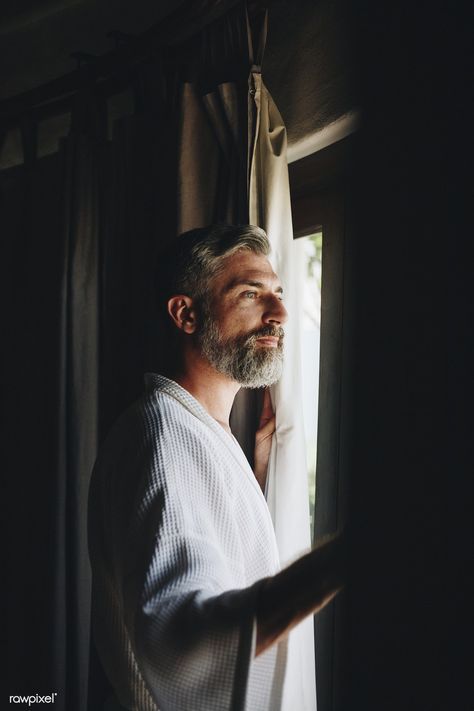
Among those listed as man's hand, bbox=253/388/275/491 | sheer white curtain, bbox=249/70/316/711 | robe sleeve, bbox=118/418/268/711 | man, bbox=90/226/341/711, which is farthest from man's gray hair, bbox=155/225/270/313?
robe sleeve, bbox=118/418/268/711

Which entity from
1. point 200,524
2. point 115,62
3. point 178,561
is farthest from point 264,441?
point 115,62

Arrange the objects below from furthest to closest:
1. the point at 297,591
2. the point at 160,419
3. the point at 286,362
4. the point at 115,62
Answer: the point at 115,62 → the point at 286,362 → the point at 160,419 → the point at 297,591

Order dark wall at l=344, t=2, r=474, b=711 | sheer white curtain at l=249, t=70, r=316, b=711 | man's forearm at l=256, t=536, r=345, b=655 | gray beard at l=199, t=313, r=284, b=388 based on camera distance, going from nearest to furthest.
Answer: dark wall at l=344, t=2, r=474, b=711 < man's forearm at l=256, t=536, r=345, b=655 < gray beard at l=199, t=313, r=284, b=388 < sheer white curtain at l=249, t=70, r=316, b=711

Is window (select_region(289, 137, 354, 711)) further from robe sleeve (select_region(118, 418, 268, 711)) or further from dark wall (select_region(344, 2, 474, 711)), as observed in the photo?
dark wall (select_region(344, 2, 474, 711))

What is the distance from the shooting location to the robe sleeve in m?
0.66

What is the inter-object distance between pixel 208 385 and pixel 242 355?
92 millimetres

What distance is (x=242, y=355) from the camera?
1.29 m

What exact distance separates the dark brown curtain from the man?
308 millimetres

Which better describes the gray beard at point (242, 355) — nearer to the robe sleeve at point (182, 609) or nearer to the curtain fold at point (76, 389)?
the robe sleeve at point (182, 609)

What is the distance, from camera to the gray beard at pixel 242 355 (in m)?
1.28

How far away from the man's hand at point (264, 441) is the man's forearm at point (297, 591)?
2.70ft

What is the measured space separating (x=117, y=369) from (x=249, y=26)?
3.14 ft

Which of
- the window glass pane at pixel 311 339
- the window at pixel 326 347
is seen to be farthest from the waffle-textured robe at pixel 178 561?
the window glass pane at pixel 311 339

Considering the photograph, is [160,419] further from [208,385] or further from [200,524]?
[208,385]
